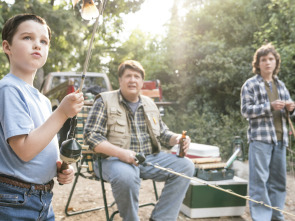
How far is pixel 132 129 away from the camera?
281 cm

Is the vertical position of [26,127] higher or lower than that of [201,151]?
higher

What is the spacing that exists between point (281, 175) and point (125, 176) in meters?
1.69

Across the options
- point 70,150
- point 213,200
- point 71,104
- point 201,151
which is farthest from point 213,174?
point 71,104

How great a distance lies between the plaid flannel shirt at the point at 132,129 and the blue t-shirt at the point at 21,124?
129 cm

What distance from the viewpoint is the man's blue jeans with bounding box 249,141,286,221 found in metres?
2.85

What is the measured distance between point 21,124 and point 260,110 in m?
2.38

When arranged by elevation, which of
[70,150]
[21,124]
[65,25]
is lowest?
[70,150]

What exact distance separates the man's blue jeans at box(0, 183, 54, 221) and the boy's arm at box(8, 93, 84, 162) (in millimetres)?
193

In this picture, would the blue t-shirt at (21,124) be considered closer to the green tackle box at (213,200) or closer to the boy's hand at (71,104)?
the boy's hand at (71,104)

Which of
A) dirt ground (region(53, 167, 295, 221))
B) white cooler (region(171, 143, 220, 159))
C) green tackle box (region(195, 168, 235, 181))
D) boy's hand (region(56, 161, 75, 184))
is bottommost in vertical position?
dirt ground (region(53, 167, 295, 221))

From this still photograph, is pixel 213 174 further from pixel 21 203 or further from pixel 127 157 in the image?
pixel 21 203

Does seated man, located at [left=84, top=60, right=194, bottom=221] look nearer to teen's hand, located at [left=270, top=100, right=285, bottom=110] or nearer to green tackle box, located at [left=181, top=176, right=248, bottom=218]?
green tackle box, located at [left=181, top=176, right=248, bottom=218]

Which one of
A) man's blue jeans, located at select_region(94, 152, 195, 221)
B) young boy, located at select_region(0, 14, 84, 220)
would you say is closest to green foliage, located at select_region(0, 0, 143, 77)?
man's blue jeans, located at select_region(94, 152, 195, 221)

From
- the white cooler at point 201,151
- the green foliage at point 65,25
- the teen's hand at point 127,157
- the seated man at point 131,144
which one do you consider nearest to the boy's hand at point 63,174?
the seated man at point 131,144
